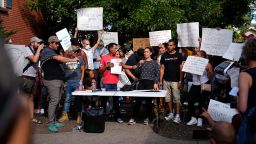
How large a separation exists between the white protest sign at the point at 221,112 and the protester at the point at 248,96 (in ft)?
2.38

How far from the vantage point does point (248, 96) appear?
3.87 m

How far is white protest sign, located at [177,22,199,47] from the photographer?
1076 centimetres

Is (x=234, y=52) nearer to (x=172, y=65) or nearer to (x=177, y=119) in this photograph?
(x=172, y=65)

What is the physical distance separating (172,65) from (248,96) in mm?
6086

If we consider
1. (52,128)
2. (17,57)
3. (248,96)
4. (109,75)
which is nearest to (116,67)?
(109,75)

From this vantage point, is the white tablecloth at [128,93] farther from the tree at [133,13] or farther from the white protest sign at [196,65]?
the tree at [133,13]

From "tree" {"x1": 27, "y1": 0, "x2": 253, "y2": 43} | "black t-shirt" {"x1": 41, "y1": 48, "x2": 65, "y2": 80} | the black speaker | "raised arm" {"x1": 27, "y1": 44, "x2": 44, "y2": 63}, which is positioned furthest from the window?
the black speaker

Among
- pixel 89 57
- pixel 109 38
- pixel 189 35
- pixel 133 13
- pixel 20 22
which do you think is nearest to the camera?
pixel 89 57

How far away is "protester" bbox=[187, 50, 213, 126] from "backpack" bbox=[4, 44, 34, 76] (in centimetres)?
363

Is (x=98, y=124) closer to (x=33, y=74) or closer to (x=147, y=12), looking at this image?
(x=33, y=74)

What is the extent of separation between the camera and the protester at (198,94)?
9516 mm

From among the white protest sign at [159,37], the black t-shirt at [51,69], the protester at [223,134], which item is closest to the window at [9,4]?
the white protest sign at [159,37]

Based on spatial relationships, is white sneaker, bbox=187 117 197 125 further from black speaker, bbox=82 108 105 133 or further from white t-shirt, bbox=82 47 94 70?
white t-shirt, bbox=82 47 94 70

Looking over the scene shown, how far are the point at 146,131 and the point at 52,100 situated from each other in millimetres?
2108
